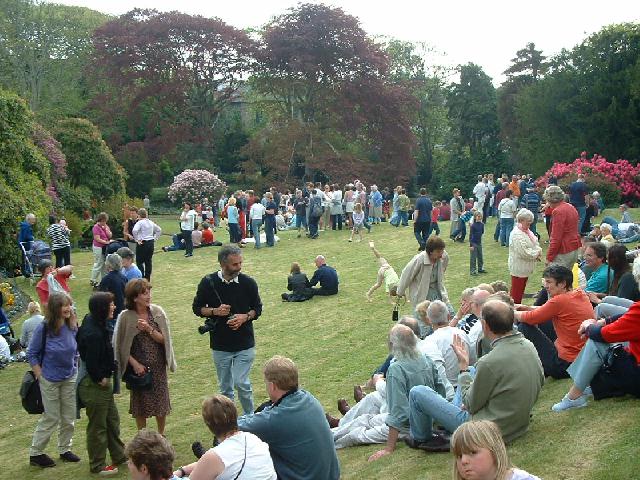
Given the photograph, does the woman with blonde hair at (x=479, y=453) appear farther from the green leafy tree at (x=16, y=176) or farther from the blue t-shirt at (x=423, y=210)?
the green leafy tree at (x=16, y=176)

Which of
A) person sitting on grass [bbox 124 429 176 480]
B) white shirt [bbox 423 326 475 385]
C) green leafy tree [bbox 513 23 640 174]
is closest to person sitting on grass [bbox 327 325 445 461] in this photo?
white shirt [bbox 423 326 475 385]

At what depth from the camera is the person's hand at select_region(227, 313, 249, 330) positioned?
7754 millimetres

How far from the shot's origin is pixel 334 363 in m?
11.6

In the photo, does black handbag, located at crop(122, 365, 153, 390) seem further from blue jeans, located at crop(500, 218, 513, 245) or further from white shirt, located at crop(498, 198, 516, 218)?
blue jeans, located at crop(500, 218, 513, 245)

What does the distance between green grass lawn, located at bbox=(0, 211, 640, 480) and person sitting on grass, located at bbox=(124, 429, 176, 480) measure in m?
2.42

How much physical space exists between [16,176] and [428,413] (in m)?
19.5

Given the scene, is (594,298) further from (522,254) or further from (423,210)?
(423,210)

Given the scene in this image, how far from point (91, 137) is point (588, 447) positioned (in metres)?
32.5

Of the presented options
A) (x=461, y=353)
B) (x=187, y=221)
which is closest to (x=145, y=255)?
(x=187, y=221)

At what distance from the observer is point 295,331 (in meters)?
14.1

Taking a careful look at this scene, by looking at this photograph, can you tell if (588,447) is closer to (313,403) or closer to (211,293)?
(313,403)

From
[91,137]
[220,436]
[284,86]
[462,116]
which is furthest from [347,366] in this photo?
[462,116]

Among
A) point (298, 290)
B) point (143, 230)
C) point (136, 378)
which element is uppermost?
point (143, 230)

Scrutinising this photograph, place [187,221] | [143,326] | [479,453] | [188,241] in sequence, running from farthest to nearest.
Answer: [188,241]
[187,221]
[143,326]
[479,453]
